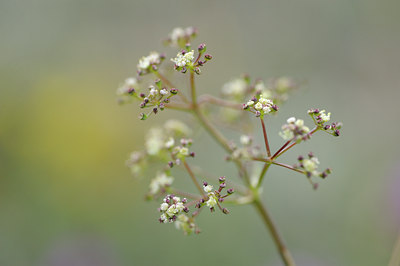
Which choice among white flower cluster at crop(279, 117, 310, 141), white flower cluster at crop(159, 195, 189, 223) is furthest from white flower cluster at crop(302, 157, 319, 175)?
white flower cluster at crop(159, 195, 189, 223)

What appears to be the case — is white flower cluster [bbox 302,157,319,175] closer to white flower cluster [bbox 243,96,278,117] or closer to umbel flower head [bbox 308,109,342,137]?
umbel flower head [bbox 308,109,342,137]

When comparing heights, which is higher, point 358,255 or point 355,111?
point 355,111

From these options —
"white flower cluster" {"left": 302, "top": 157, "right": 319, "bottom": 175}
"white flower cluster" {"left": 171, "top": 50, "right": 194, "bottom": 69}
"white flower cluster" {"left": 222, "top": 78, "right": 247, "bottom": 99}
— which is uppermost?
"white flower cluster" {"left": 222, "top": 78, "right": 247, "bottom": 99}

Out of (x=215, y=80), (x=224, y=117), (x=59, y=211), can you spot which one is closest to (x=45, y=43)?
(x=215, y=80)

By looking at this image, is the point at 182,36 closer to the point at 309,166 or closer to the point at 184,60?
the point at 184,60

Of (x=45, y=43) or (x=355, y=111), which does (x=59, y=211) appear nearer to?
(x=45, y=43)

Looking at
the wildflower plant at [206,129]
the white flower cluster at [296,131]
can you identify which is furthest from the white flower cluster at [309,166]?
the white flower cluster at [296,131]

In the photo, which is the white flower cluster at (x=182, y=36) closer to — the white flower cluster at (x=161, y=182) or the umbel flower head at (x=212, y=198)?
the white flower cluster at (x=161, y=182)
